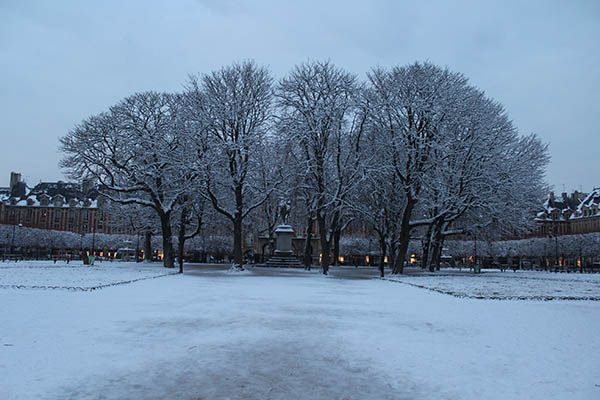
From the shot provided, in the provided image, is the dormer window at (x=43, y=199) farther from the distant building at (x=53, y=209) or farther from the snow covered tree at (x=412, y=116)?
the snow covered tree at (x=412, y=116)

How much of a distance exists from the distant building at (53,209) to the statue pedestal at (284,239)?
81.7 metres

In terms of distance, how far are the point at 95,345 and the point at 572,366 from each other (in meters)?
8.11

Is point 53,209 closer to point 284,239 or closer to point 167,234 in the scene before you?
point 284,239

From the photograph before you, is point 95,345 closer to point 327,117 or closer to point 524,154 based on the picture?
point 327,117

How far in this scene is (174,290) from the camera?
19.9 m

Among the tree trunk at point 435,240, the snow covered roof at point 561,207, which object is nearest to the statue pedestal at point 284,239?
the tree trunk at point 435,240

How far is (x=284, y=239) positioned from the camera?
5072 cm

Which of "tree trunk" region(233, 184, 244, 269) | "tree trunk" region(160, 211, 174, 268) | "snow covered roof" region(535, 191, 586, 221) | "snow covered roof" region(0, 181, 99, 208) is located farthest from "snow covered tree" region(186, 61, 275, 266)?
"snow covered roof" region(0, 181, 99, 208)

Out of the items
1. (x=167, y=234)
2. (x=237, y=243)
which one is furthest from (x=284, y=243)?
(x=167, y=234)

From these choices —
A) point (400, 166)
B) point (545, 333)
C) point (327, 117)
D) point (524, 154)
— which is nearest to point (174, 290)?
point (545, 333)

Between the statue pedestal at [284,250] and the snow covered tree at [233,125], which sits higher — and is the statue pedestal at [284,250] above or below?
below

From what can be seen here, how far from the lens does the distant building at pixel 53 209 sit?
399ft

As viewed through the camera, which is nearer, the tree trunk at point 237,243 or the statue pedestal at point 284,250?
the tree trunk at point 237,243

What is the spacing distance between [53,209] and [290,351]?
132845 mm
